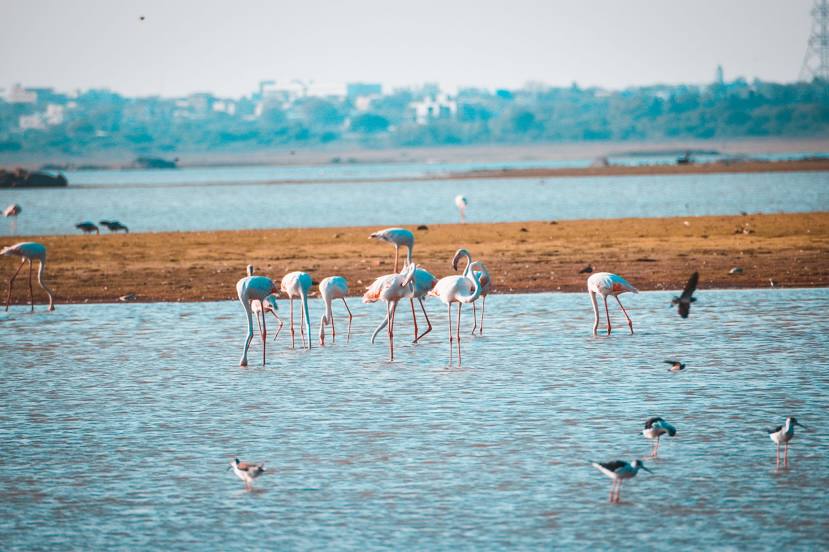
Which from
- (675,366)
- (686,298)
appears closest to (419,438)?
(686,298)

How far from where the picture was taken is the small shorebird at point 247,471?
9.48 metres

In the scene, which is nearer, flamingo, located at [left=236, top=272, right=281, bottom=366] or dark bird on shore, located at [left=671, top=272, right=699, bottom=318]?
dark bird on shore, located at [left=671, top=272, right=699, bottom=318]

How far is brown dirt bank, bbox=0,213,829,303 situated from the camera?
2278cm

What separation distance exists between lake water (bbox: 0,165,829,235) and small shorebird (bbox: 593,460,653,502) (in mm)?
32662

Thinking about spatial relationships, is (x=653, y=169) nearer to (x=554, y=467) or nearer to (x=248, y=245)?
(x=248, y=245)

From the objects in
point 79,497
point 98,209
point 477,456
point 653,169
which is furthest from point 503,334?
point 653,169

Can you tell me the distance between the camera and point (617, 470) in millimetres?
9078

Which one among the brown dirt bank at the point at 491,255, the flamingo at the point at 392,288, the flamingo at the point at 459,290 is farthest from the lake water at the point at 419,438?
the brown dirt bank at the point at 491,255

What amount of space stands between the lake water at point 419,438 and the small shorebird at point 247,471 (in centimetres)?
13

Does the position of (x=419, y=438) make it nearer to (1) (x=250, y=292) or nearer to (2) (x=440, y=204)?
(1) (x=250, y=292)

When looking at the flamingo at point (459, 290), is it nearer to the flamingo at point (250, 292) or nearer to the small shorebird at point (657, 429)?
the flamingo at point (250, 292)

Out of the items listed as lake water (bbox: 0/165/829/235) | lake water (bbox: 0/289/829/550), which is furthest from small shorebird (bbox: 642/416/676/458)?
lake water (bbox: 0/165/829/235)

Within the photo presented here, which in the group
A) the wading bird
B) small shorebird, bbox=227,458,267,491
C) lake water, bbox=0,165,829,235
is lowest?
lake water, bbox=0,165,829,235

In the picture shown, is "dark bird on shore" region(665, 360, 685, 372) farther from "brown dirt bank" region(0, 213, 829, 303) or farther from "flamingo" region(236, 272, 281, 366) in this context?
"brown dirt bank" region(0, 213, 829, 303)
